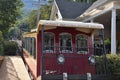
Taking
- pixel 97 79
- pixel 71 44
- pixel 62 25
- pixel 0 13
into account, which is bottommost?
pixel 97 79

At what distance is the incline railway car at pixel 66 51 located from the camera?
9.66 metres

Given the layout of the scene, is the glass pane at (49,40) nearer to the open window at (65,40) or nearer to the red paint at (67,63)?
the red paint at (67,63)

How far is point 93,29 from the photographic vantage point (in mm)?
10750

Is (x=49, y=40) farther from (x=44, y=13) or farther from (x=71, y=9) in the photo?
(x=44, y=13)

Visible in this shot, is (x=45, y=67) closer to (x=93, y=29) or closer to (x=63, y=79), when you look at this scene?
(x=63, y=79)

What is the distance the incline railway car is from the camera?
31.7 feet

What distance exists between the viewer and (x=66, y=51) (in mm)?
10625

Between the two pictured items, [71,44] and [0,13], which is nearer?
[71,44]

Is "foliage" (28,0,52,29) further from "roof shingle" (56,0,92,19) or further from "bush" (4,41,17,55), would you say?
"bush" (4,41,17,55)

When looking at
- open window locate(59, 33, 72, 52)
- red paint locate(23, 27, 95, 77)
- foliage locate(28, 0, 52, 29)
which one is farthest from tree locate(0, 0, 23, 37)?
foliage locate(28, 0, 52, 29)

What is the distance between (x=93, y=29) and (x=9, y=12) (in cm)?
2158

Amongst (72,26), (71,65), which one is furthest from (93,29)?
(71,65)

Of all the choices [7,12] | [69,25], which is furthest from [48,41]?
[7,12]

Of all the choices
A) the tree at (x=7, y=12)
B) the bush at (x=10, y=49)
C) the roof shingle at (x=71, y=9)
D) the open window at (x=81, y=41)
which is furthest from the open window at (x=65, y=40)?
the bush at (x=10, y=49)
